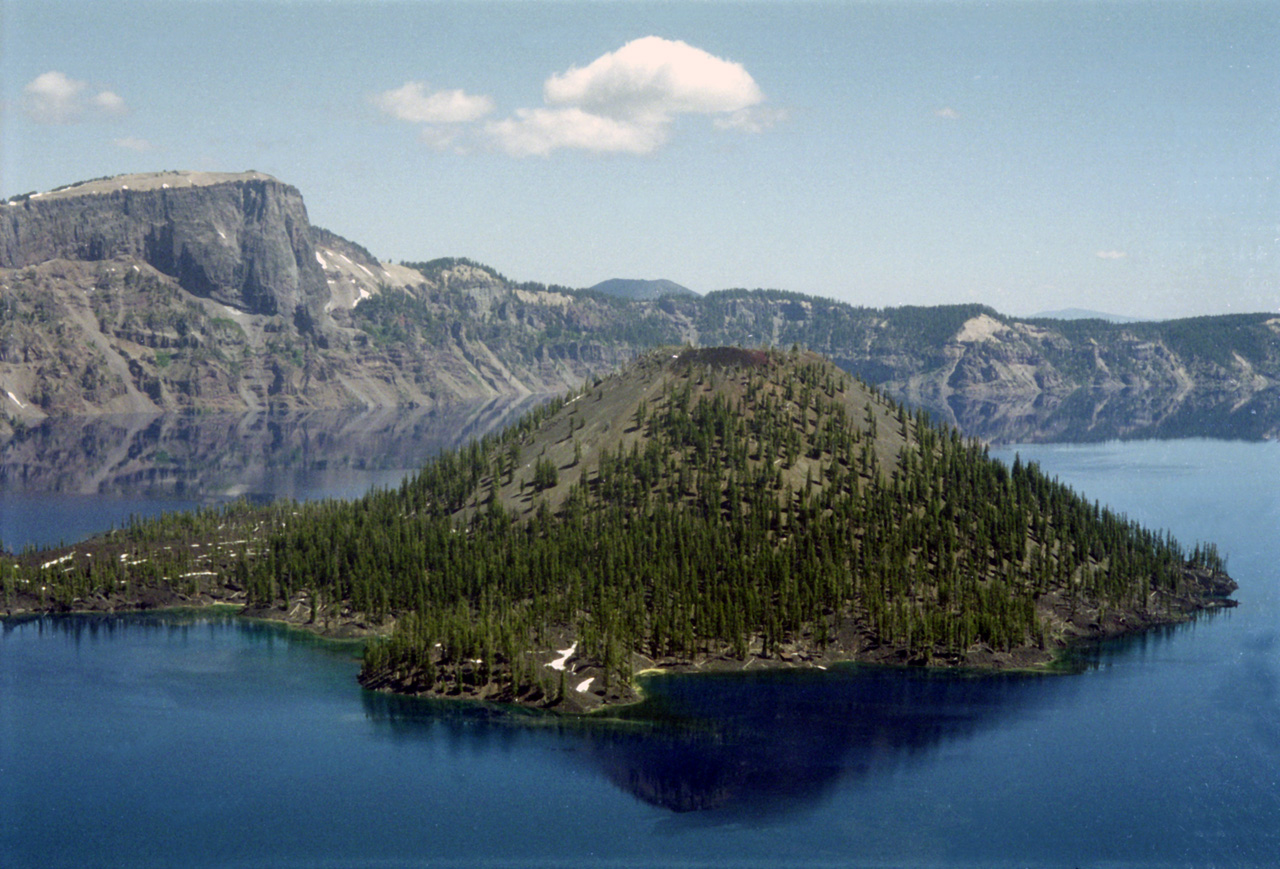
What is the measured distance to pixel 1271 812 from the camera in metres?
116

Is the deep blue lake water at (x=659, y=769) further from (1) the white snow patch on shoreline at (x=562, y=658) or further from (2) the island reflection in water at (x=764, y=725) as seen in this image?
(1) the white snow patch on shoreline at (x=562, y=658)

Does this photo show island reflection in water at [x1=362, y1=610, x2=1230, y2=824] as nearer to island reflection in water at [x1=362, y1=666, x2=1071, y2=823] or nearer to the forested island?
island reflection in water at [x1=362, y1=666, x2=1071, y2=823]

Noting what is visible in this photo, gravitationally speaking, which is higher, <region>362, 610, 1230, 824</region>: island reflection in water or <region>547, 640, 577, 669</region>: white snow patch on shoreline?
<region>547, 640, 577, 669</region>: white snow patch on shoreline

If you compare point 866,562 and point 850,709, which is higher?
point 866,562

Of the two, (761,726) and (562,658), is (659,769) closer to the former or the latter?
(761,726)

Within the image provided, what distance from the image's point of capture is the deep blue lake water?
10844 cm

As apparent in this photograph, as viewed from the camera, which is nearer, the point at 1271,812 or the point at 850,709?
the point at 1271,812

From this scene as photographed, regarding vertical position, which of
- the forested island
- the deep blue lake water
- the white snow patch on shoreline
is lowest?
the deep blue lake water

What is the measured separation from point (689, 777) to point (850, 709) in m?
29.9

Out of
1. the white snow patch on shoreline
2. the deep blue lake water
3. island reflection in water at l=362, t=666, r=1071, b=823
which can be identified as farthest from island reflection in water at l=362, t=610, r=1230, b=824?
the white snow patch on shoreline

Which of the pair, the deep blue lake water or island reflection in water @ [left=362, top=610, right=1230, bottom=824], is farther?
island reflection in water @ [left=362, top=610, right=1230, bottom=824]

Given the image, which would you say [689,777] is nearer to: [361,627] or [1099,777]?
[1099,777]

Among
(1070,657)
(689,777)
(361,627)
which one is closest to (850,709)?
(689,777)

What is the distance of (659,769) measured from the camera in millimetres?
124938
